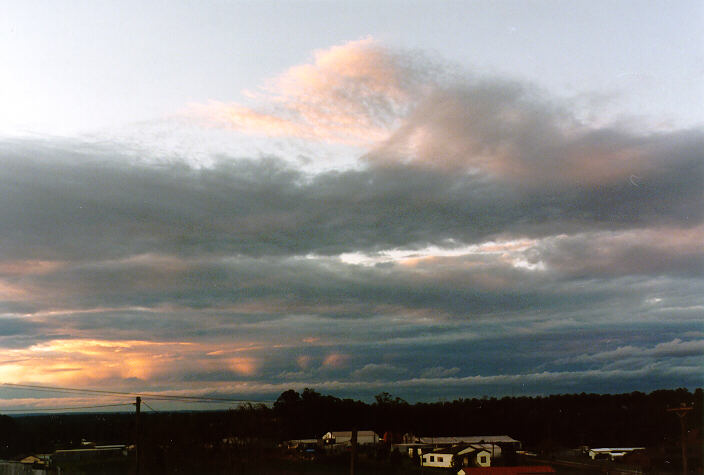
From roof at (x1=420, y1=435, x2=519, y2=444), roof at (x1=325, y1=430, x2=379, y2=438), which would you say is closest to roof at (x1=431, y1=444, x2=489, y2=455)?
roof at (x1=420, y1=435, x2=519, y2=444)

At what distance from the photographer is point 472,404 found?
154 metres

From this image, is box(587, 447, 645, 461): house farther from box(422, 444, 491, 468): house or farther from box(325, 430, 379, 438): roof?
box(325, 430, 379, 438): roof

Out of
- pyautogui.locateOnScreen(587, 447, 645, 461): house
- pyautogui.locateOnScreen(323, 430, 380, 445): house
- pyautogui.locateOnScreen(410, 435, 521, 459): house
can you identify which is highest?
pyautogui.locateOnScreen(323, 430, 380, 445): house

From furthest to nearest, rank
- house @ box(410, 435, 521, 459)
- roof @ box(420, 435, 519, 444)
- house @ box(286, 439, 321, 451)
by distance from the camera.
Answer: roof @ box(420, 435, 519, 444) → house @ box(410, 435, 521, 459) → house @ box(286, 439, 321, 451)

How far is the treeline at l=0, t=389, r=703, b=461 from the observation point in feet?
311

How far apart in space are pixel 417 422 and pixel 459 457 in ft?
156

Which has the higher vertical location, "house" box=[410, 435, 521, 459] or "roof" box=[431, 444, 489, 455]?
"roof" box=[431, 444, 489, 455]

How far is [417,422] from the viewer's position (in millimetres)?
140500

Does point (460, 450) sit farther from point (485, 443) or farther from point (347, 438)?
point (347, 438)

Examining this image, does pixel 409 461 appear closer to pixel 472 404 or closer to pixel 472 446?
pixel 472 446

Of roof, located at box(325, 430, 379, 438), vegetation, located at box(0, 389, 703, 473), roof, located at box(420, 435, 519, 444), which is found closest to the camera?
vegetation, located at box(0, 389, 703, 473)

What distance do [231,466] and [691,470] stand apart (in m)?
52.2

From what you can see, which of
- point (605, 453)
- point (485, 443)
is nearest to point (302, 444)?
point (485, 443)

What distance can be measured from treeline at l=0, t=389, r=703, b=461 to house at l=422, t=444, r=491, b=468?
47.2 feet
